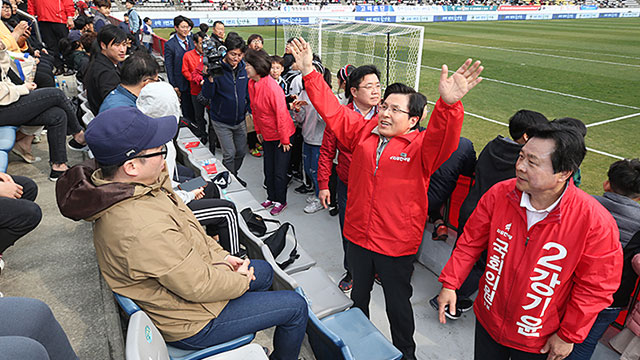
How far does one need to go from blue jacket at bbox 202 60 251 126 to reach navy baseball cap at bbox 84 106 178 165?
10.6ft

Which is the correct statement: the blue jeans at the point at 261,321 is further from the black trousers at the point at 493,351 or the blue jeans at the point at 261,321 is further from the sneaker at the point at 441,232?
the sneaker at the point at 441,232

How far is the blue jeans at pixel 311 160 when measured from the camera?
16.2 feet

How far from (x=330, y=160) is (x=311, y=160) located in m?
1.42

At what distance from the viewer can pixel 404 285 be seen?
2646 millimetres

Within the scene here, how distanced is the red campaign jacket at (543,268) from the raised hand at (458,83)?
1.76 feet

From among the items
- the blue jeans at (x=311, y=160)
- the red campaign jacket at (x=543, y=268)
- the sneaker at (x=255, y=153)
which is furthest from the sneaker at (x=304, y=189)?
the red campaign jacket at (x=543, y=268)

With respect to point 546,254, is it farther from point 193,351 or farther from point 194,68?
point 194,68

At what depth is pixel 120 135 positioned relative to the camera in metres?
1.77

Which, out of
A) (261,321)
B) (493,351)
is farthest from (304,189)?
(493,351)

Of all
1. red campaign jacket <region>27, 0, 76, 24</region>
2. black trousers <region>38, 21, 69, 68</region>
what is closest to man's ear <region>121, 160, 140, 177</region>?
red campaign jacket <region>27, 0, 76, 24</region>

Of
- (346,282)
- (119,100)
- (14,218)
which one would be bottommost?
(346,282)

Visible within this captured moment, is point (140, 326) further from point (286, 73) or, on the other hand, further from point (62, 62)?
point (62, 62)

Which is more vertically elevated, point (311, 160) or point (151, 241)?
point (151, 241)

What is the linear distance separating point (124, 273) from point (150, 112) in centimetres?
144
